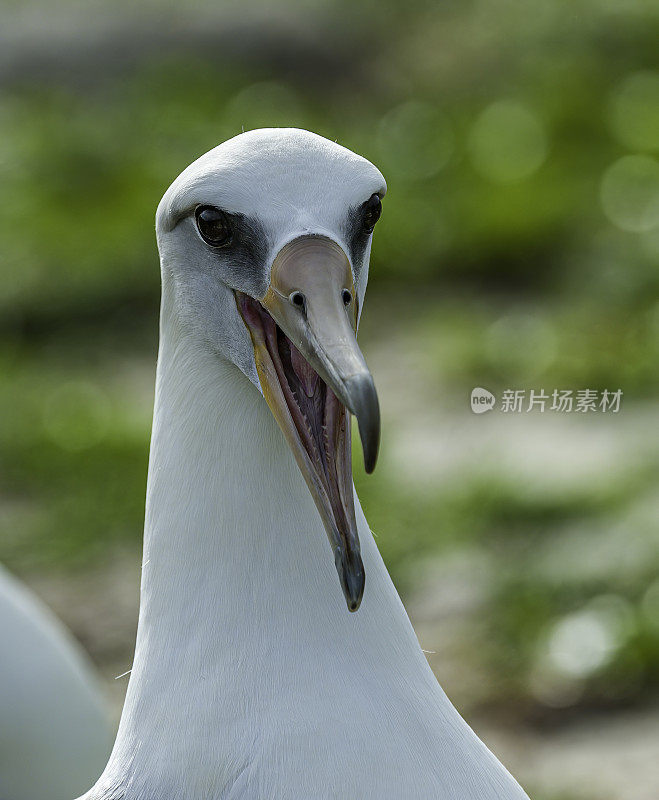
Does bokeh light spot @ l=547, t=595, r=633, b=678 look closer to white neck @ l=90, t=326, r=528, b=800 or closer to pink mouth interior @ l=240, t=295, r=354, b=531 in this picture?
white neck @ l=90, t=326, r=528, b=800

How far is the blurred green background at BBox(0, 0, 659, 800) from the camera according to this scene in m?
3.13

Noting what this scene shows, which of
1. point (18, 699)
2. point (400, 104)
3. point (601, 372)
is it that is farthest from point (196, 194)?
point (400, 104)

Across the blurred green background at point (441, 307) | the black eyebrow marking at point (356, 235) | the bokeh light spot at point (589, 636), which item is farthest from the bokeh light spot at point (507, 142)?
the black eyebrow marking at point (356, 235)

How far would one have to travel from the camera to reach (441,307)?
475cm

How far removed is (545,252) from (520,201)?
1.15 feet

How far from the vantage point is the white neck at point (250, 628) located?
A: 1428 mm

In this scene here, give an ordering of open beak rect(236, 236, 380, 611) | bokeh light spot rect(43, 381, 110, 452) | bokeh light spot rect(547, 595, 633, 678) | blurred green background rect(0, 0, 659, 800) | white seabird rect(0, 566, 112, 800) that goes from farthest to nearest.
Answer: bokeh light spot rect(43, 381, 110, 452), blurred green background rect(0, 0, 659, 800), bokeh light spot rect(547, 595, 633, 678), white seabird rect(0, 566, 112, 800), open beak rect(236, 236, 380, 611)

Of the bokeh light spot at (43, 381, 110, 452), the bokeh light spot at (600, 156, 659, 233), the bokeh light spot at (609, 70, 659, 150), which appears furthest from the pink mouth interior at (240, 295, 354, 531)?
the bokeh light spot at (609, 70, 659, 150)

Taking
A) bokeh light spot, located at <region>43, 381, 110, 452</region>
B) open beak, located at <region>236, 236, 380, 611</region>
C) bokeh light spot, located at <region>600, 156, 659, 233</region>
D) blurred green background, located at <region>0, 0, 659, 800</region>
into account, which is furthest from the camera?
bokeh light spot, located at <region>600, 156, 659, 233</region>

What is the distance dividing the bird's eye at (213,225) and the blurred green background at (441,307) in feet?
5.59

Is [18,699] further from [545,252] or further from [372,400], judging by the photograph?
[545,252]

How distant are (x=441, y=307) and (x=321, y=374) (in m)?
3.54

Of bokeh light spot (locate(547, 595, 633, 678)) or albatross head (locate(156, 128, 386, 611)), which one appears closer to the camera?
albatross head (locate(156, 128, 386, 611))

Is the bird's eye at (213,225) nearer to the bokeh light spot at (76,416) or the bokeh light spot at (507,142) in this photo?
the bokeh light spot at (76,416)
